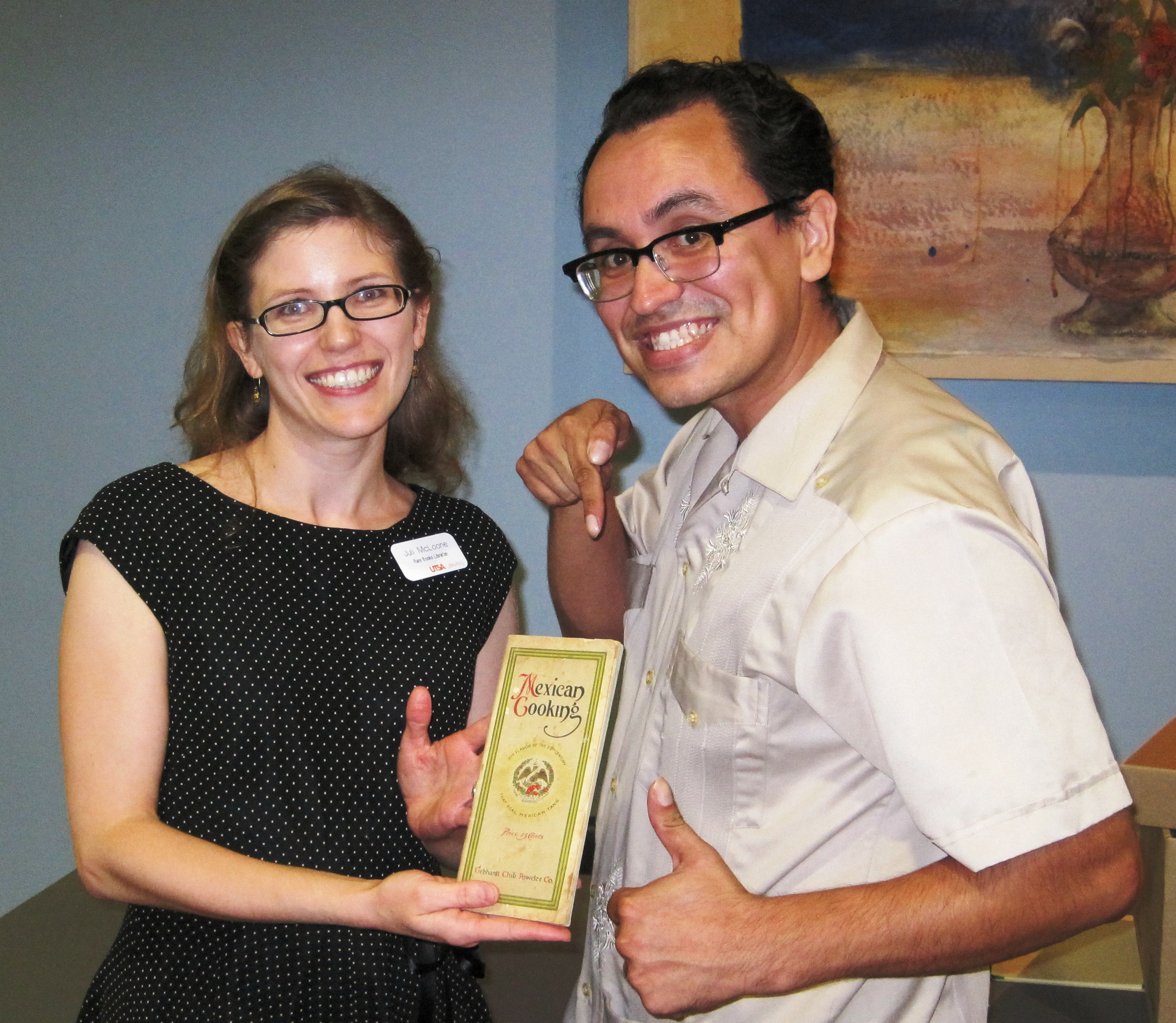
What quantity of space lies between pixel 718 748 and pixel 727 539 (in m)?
0.27

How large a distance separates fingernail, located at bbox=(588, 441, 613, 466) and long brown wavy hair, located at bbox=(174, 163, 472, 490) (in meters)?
0.44

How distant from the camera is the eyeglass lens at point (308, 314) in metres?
1.66

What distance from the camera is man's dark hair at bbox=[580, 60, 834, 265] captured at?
1435mm

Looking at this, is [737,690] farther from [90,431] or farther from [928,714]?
[90,431]

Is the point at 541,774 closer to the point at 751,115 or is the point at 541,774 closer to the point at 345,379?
the point at 345,379

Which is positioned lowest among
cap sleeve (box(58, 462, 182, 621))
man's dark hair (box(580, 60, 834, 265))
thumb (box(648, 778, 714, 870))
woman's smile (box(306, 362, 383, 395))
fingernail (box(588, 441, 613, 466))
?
thumb (box(648, 778, 714, 870))

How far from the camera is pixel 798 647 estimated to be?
1175mm

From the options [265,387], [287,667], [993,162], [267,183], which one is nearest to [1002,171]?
[993,162]

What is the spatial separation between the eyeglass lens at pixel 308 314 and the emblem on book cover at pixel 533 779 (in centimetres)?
76

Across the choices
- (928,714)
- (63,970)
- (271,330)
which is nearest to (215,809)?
(271,330)

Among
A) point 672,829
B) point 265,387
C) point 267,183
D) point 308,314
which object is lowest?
point 672,829

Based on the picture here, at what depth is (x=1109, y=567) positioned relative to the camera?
2.78 metres

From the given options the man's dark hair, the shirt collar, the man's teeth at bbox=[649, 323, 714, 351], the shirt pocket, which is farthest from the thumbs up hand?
the man's dark hair

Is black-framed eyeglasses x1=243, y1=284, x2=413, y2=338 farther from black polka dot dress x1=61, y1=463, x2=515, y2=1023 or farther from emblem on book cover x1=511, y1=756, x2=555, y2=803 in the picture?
emblem on book cover x1=511, y1=756, x2=555, y2=803
